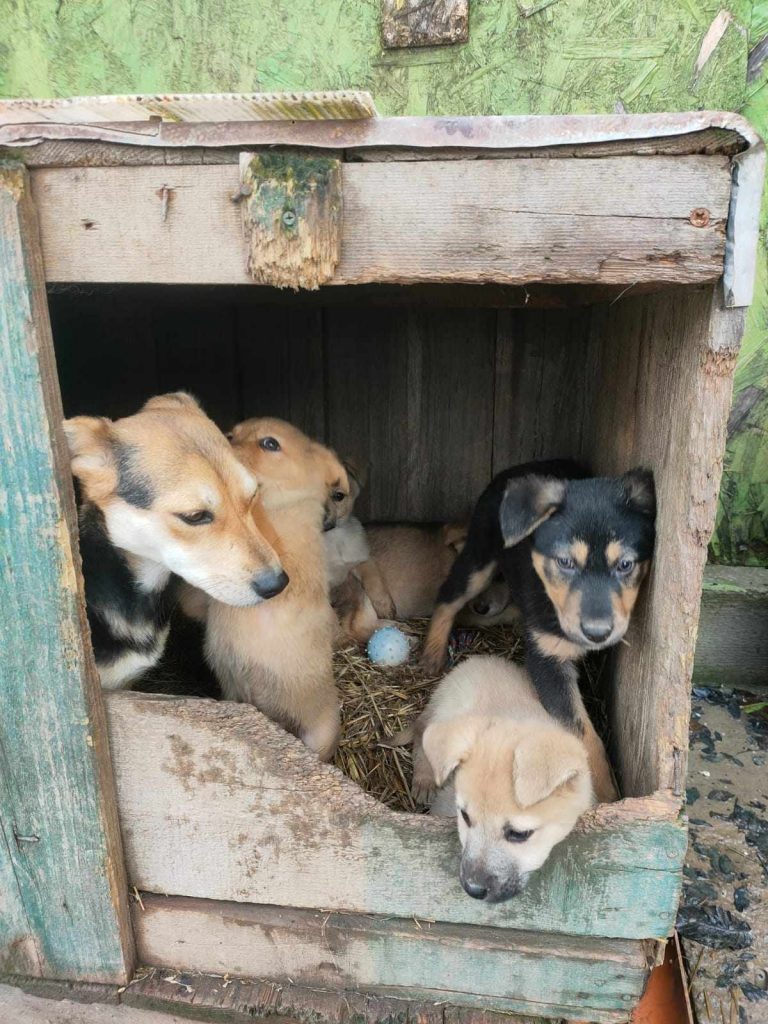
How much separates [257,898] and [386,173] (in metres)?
2.27

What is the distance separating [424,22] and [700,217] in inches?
121

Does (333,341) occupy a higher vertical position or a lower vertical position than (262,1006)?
higher

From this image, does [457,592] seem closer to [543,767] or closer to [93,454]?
[543,767]

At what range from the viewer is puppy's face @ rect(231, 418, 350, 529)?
3074 mm

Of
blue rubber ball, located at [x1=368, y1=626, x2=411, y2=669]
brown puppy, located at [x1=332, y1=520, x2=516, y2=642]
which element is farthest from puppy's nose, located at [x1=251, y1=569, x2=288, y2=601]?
brown puppy, located at [x1=332, y1=520, x2=516, y2=642]

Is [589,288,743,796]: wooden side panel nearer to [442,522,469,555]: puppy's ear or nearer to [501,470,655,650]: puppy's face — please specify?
[501,470,655,650]: puppy's face

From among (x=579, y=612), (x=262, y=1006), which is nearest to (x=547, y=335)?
(x=579, y=612)

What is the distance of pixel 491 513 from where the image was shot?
3.80 m

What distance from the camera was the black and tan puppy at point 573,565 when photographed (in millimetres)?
2629

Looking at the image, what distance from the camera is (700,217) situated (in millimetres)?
1840

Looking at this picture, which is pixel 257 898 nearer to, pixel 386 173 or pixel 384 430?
pixel 386 173

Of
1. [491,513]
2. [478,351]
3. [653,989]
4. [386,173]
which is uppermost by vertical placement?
[386,173]


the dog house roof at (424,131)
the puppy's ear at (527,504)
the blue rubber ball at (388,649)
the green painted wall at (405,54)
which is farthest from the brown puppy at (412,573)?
the dog house roof at (424,131)

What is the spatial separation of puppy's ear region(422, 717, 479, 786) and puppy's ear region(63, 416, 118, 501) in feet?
4.19
